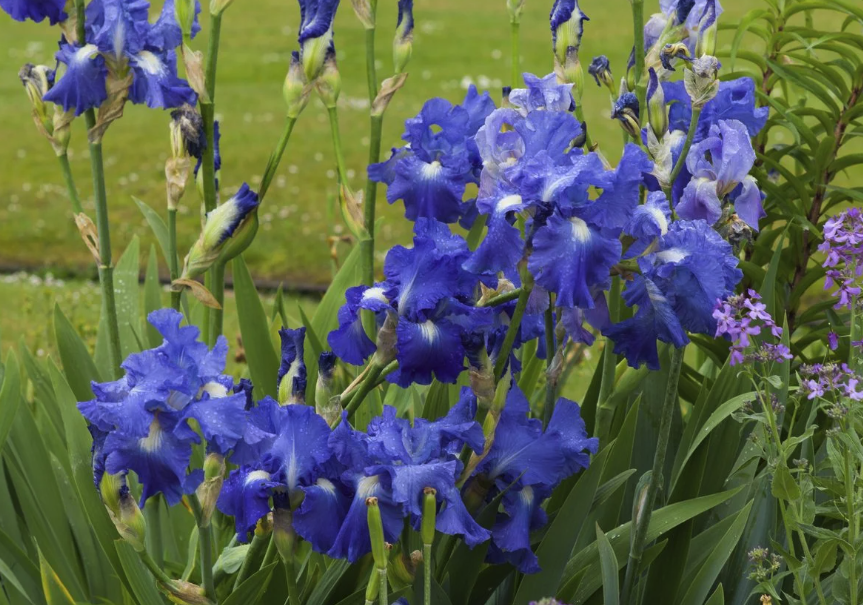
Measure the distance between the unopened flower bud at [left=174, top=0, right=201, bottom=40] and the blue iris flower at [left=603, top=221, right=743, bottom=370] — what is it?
2.59ft

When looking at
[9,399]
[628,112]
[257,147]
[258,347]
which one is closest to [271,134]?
[257,147]

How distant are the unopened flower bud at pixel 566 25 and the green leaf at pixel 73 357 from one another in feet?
3.64

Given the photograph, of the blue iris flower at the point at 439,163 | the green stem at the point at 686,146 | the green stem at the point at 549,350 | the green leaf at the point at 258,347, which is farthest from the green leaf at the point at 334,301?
the green stem at the point at 686,146

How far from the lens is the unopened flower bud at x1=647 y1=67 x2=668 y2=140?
1170mm

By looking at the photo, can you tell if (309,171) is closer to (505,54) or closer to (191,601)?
(505,54)

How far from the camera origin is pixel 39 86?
4.91 feet

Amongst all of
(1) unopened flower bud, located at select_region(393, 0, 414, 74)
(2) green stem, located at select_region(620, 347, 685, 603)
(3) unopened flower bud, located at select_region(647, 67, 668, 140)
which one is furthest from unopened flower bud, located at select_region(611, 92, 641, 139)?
(1) unopened flower bud, located at select_region(393, 0, 414, 74)

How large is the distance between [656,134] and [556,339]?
372 mm

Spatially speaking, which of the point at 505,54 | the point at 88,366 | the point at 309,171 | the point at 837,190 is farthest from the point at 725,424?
the point at 505,54

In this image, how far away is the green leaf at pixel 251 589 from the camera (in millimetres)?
1165

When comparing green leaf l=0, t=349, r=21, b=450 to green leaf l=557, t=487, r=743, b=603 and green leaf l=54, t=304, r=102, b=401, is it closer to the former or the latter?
green leaf l=54, t=304, r=102, b=401

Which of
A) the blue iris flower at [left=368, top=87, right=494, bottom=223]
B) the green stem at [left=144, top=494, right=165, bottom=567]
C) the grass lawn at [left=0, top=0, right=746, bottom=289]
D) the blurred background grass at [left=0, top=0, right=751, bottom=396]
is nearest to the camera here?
the blue iris flower at [left=368, top=87, right=494, bottom=223]

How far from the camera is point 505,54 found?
1084cm

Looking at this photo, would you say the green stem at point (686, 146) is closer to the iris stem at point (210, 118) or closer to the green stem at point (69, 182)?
the iris stem at point (210, 118)
